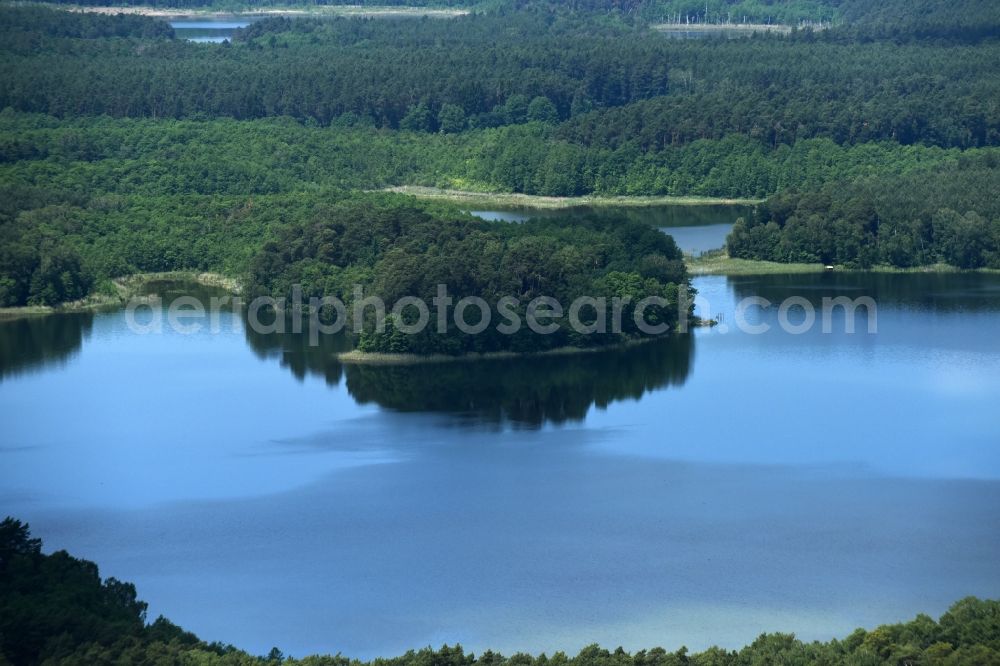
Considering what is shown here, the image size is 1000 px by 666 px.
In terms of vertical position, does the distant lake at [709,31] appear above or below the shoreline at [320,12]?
below

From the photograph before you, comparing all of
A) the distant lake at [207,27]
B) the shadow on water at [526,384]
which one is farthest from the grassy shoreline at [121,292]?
the distant lake at [207,27]

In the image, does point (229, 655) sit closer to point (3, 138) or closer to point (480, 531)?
point (480, 531)

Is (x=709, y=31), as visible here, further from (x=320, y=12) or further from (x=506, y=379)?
(x=506, y=379)

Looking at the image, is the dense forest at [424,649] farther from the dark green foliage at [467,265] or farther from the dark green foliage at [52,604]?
the dark green foliage at [467,265]

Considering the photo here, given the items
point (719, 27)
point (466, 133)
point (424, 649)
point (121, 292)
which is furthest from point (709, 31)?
point (424, 649)

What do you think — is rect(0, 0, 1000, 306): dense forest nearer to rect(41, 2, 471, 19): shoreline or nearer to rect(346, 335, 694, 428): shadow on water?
rect(346, 335, 694, 428): shadow on water
